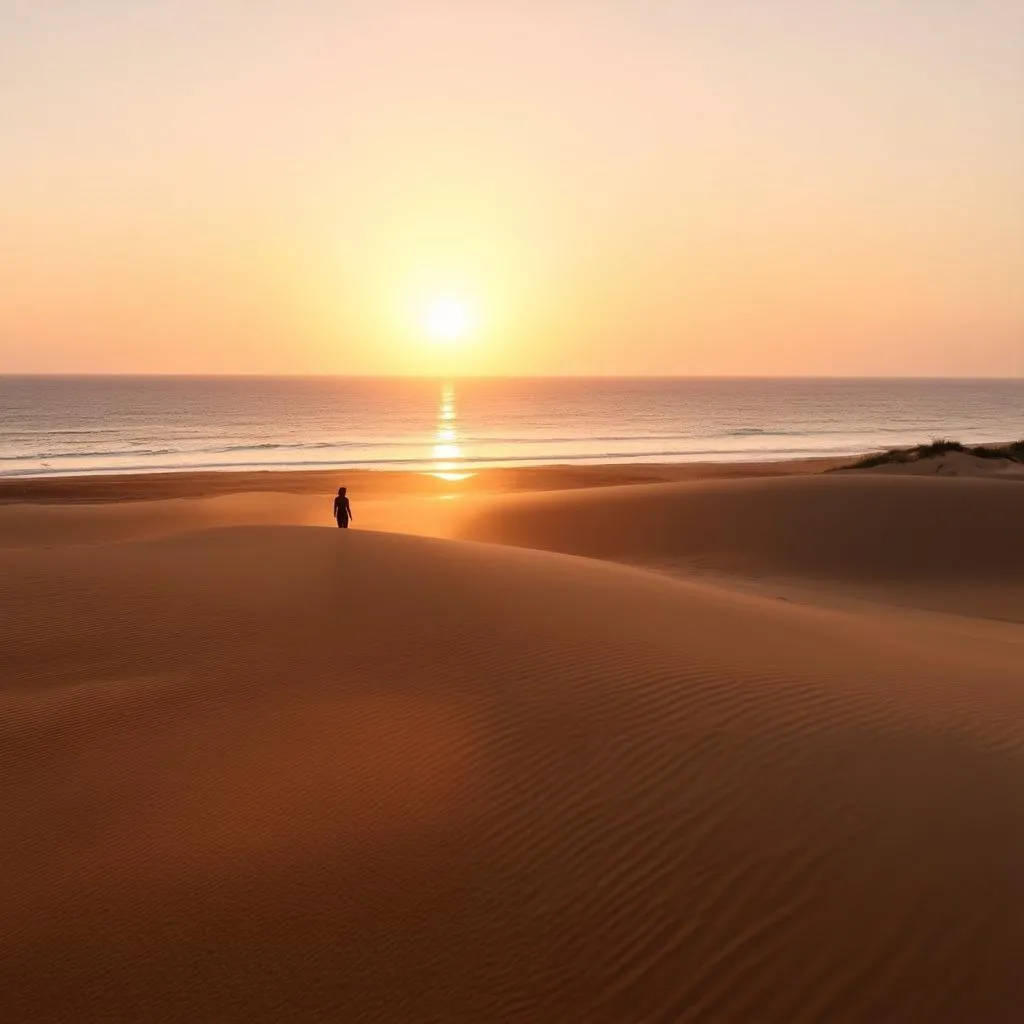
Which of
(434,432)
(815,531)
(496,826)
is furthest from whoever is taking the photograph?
(434,432)

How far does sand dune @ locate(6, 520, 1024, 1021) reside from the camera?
13.2 ft

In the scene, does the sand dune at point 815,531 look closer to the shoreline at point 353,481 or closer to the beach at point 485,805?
the beach at point 485,805

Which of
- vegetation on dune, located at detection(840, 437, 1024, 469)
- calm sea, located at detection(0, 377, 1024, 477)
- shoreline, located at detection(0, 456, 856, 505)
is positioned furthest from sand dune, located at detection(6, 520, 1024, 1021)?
calm sea, located at detection(0, 377, 1024, 477)

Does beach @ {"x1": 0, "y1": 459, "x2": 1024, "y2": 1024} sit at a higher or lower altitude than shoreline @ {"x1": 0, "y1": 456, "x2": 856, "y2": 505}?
higher

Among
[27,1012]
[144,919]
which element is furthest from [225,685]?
[27,1012]

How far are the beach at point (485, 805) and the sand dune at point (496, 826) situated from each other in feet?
0.06

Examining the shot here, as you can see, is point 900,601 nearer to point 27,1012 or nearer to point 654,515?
point 654,515

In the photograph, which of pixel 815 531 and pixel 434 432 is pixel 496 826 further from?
pixel 434 432

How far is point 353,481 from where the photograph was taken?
42906 mm

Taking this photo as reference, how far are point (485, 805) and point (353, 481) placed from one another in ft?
126

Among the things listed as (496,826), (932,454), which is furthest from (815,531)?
(496,826)

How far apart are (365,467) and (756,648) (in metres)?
45.3

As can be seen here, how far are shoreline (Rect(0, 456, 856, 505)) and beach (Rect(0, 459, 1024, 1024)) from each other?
25975mm

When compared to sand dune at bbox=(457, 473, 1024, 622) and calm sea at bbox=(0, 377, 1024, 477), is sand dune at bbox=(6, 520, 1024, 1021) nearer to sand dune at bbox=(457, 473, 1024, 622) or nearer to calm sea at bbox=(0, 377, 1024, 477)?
sand dune at bbox=(457, 473, 1024, 622)
